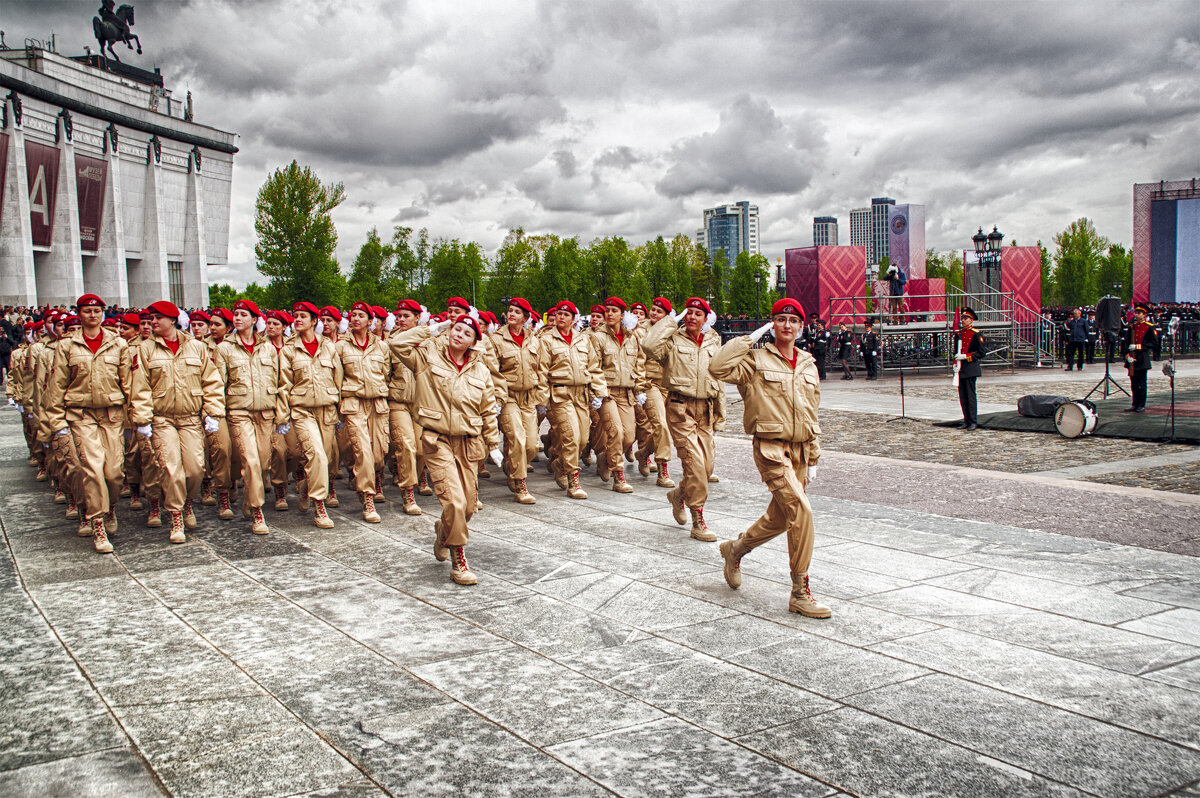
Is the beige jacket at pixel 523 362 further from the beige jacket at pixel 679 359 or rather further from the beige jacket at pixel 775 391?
the beige jacket at pixel 775 391

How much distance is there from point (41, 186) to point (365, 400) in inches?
1721

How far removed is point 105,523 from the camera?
27.7ft

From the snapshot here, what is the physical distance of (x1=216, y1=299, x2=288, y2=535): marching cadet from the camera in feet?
28.9

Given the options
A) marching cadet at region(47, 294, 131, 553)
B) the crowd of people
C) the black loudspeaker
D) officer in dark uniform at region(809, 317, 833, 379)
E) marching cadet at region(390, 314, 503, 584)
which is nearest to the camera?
the crowd of people

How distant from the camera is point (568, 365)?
10.2 m

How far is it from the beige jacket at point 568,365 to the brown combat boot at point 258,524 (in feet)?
10.7

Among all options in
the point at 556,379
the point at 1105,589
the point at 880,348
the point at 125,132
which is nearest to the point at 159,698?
the point at 1105,589

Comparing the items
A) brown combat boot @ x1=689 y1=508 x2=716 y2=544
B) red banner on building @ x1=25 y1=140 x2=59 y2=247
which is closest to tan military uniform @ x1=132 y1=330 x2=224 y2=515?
brown combat boot @ x1=689 y1=508 x2=716 y2=544

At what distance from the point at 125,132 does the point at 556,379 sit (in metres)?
54.8

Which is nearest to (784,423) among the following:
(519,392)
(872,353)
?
(519,392)

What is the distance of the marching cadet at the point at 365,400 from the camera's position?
8.97 meters

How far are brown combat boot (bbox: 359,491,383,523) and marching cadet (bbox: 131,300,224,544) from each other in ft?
4.93

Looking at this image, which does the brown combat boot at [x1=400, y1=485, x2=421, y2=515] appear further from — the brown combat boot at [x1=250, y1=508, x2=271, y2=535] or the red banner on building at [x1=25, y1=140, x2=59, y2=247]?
the red banner on building at [x1=25, y1=140, x2=59, y2=247]

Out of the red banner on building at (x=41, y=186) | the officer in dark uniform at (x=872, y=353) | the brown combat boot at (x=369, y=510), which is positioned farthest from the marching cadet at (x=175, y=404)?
the red banner on building at (x=41, y=186)
